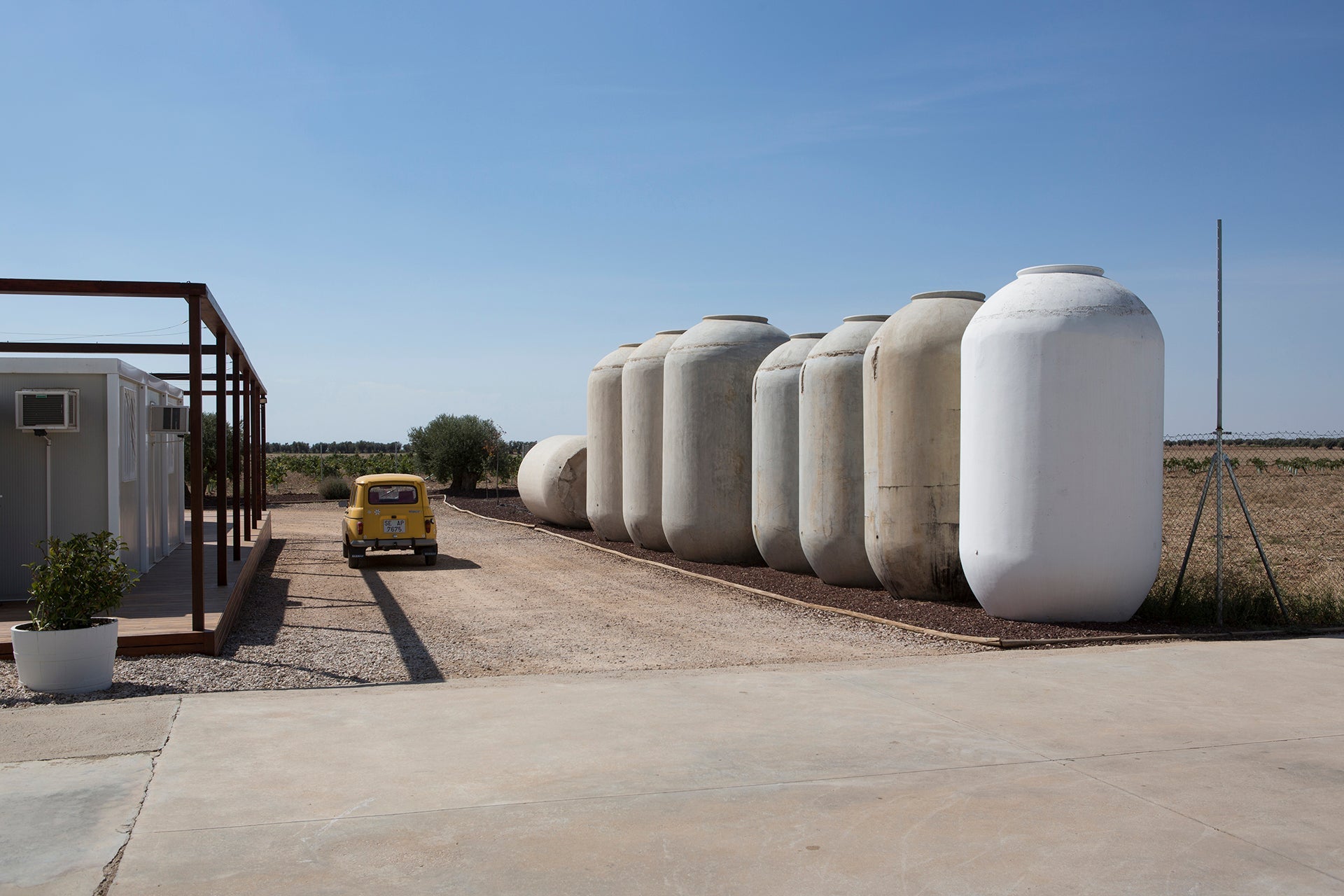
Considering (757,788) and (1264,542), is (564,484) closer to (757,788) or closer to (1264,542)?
(1264,542)

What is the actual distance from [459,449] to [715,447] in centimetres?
2624

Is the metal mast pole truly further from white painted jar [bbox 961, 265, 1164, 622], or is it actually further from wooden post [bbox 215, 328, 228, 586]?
wooden post [bbox 215, 328, 228, 586]

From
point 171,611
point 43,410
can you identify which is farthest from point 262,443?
point 171,611

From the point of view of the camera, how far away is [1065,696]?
8266 millimetres

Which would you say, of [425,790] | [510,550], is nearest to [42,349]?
[510,550]

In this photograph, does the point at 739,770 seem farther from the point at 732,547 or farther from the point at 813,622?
the point at 732,547

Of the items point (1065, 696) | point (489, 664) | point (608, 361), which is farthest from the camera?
point (608, 361)

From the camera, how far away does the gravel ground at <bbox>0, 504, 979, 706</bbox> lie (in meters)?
9.33

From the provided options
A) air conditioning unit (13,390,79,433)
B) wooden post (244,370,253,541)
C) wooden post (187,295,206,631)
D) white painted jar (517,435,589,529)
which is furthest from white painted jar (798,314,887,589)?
white painted jar (517,435,589,529)

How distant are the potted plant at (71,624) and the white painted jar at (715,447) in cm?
1076

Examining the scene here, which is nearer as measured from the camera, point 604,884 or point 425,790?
point 604,884

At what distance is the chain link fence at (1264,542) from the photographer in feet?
40.1

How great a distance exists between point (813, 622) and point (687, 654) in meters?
2.56

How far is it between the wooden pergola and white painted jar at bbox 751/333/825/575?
787cm
